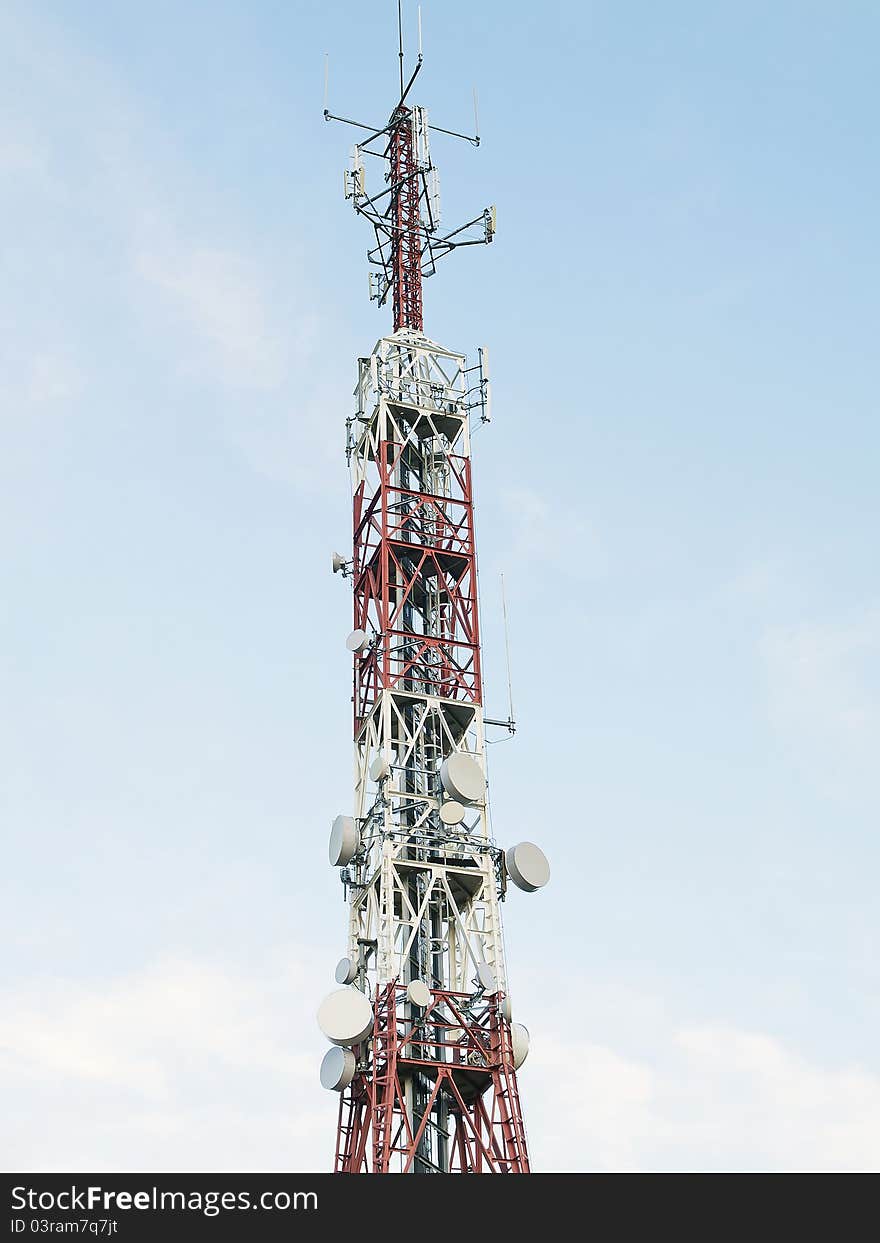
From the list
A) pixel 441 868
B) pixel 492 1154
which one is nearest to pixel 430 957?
pixel 441 868

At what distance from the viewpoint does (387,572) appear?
6262cm

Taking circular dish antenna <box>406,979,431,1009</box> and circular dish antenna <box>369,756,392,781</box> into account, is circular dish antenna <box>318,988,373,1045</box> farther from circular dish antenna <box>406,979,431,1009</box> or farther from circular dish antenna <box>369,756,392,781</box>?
circular dish antenna <box>369,756,392,781</box>

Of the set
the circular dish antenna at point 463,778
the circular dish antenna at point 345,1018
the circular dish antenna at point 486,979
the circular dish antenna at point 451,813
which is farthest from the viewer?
the circular dish antenna at point 451,813

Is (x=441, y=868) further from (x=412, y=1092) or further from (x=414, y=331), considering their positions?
(x=414, y=331)

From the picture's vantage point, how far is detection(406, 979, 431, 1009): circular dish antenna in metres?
54.5

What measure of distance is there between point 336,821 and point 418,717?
16.4 ft

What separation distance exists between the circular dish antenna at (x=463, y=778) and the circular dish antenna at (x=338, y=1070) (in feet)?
32.2

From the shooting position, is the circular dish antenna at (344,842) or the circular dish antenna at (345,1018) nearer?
the circular dish antenna at (345,1018)

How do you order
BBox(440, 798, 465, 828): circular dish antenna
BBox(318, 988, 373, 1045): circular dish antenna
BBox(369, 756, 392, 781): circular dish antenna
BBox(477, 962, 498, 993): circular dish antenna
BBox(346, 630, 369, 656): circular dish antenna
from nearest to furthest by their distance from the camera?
BBox(318, 988, 373, 1045): circular dish antenna, BBox(477, 962, 498, 993): circular dish antenna, BBox(369, 756, 392, 781): circular dish antenna, BBox(440, 798, 465, 828): circular dish antenna, BBox(346, 630, 369, 656): circular dish antenna

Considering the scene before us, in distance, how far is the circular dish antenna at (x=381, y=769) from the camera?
192 ft

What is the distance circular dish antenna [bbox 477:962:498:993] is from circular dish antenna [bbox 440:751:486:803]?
611cm

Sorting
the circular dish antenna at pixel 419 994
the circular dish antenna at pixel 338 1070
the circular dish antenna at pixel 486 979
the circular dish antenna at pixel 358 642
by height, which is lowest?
the circular dish antenna at pixel 338 1070

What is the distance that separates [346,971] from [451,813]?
675 cm

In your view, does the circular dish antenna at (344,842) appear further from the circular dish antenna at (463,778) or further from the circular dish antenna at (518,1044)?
the circular dish antenna at (518,1044)
